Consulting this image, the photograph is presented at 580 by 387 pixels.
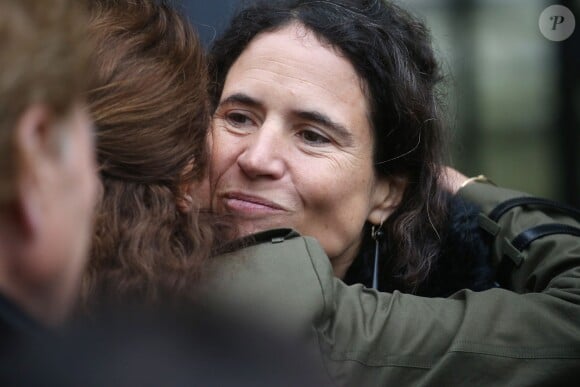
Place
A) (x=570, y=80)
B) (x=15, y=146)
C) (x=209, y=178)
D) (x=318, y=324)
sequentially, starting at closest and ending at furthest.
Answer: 1. (x=15, y=146)
2. (x=318, y=324)
3. (x=209, y=178)
4. (x=570, y=80)

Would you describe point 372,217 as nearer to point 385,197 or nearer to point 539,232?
point 385,197

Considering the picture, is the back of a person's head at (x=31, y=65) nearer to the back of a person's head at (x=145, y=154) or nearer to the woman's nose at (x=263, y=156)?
the back of a person's head at (x=145, y=154)

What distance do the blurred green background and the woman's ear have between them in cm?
261

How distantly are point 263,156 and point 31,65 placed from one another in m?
1.44

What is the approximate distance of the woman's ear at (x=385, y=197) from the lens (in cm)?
275

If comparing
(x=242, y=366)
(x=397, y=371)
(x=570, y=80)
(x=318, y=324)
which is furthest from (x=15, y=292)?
(x=570, y=80)

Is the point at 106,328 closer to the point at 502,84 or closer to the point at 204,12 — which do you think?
the point at 204,12

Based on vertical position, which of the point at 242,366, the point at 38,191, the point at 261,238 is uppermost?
the point at 38,191

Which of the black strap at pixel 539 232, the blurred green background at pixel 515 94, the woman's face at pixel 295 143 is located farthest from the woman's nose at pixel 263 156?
the blurred green background at pixel 515 94

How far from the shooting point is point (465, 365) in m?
2.11

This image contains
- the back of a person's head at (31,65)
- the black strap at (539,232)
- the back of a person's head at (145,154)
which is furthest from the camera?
the black strap at (539,232)

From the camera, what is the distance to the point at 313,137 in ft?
8.28

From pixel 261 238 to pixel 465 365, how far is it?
0.53 m

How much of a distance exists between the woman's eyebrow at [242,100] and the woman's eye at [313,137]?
0.45 ft
